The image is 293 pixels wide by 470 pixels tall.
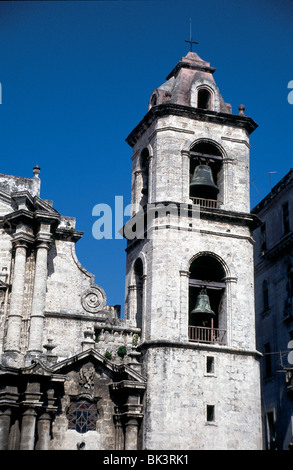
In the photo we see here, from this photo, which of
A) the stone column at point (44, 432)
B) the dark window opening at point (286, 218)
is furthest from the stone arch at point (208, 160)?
the stone column at point (44, 432)

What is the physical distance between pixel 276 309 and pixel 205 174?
7.46 metres

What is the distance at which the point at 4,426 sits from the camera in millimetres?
24844

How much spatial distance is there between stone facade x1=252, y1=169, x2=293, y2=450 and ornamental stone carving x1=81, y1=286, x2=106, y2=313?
7589 millimetres

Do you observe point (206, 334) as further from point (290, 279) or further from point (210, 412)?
point (290, 279)

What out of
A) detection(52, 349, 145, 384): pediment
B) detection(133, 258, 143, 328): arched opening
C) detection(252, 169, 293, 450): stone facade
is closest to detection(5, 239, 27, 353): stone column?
detection(52, 349, 145, 384): pediment

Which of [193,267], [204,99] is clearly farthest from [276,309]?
[204,99]

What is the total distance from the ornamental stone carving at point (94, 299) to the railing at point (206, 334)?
3.36 metres

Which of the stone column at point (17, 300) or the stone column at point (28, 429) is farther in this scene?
the stone column at point (17, 300)

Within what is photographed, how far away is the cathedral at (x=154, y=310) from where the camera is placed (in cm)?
2597

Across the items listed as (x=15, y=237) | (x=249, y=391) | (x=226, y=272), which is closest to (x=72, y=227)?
(x=15, y=237)

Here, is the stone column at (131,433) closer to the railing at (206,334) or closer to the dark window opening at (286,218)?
the railing at (206,334)

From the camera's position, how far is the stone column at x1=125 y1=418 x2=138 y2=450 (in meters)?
25.9

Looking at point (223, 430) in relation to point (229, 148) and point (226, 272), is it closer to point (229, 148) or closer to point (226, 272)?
point (226, 272)
